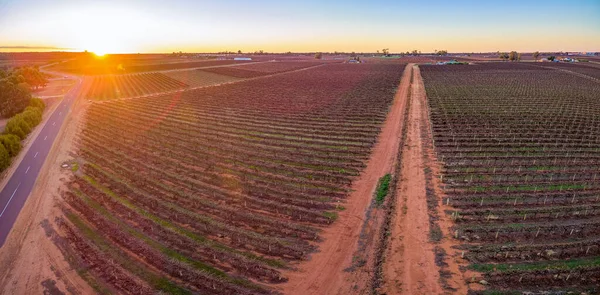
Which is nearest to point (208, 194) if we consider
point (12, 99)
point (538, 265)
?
point (538, 265)

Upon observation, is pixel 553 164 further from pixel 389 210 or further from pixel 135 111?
pixel 135 111

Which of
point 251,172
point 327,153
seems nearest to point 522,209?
point 327,153

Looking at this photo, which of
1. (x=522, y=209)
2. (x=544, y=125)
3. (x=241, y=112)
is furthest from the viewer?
(x=241, y=112)

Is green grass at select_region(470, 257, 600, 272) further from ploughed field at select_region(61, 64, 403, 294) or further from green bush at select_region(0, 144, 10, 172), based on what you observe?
green bush at select_region(0, 144, 10, 172)

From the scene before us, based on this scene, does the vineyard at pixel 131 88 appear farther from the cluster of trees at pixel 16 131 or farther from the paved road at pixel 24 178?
the paved road at pixel 24 178

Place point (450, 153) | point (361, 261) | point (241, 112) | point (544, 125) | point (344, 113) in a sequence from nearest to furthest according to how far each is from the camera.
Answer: point (361, 261)
point (450, 153)
point (544, 125)
point (344, 113)
point (241, 112)

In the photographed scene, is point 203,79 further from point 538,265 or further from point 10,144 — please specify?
point 538,265
